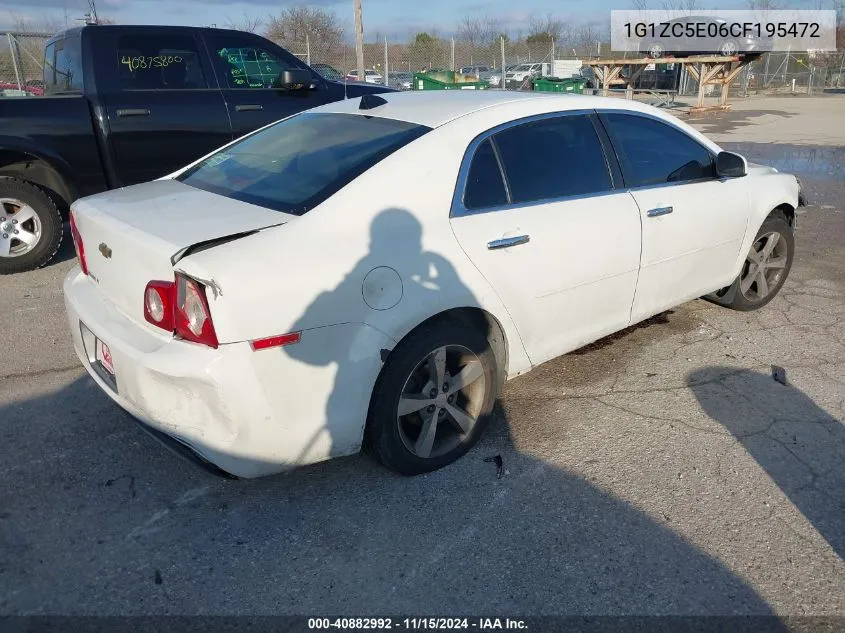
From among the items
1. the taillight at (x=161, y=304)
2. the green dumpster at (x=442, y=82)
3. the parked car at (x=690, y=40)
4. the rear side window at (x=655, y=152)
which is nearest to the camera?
the taillight at (x=161, y=304)

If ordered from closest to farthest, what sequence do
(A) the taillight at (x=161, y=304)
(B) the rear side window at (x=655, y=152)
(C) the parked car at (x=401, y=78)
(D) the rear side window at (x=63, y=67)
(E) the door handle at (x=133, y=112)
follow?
(A) the taillight at (x=161, y=304)
(B) the rear side window at (x=655, y=152)
(E) the door handle at (x=133, y=112)
(D) the rear side window at (x=63, y=67)
(C) the parked car at (x=401, y=78)

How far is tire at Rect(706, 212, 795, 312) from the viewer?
485cm

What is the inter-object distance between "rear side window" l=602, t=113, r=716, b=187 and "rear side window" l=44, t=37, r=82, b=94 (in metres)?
4.78

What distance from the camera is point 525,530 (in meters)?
2.76

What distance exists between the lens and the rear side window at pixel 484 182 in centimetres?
306

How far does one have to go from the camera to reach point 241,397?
241 centimetres

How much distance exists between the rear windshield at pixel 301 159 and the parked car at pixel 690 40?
30.9 meters

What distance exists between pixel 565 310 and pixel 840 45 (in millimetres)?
56392

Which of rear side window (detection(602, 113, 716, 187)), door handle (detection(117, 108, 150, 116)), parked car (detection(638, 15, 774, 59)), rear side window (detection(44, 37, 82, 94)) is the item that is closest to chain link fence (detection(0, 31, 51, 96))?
rear side window (detection(44, 37, 82, 94))

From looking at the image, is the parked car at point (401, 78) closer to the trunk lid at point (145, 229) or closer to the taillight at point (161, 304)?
the trunk lid at point (145, 229)

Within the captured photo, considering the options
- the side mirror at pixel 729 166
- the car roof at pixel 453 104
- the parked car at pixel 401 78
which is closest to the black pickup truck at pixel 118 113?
the car roof at pixel 453 104

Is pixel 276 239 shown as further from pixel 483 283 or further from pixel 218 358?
pixel 483 283

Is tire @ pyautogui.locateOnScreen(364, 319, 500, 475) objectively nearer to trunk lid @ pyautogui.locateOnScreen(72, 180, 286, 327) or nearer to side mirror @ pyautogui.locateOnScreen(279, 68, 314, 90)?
trunk lid @ pyautogui.locateOnScreen(72, 180, 286, 327)

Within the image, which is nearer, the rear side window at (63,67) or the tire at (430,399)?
the tire at (430,399)
